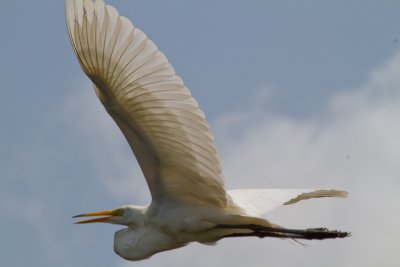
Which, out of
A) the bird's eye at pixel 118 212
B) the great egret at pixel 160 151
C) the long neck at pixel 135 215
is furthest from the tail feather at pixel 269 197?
the bird's eye at pixel 118 212

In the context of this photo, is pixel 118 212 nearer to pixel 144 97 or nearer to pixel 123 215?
pixel 123 215

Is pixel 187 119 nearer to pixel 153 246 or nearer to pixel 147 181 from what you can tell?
pixel 147 181

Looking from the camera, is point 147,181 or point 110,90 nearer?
point 110,90

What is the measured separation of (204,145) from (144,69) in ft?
3.11

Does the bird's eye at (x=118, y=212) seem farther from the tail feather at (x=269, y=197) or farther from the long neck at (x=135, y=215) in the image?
the tail feather at (x=269, y=197)

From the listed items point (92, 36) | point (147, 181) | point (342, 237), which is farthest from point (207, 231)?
point (92, 36)

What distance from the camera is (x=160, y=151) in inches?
295

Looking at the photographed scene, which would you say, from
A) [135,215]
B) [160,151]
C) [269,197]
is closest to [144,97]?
[160,151]

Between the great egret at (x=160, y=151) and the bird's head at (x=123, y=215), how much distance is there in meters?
0.01

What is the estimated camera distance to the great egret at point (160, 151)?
6664 mm

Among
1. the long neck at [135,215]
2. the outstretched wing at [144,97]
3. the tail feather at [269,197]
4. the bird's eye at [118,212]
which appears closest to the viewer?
the outstretched wing at [144,97]

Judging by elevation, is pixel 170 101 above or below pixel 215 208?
above

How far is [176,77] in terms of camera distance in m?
6.72

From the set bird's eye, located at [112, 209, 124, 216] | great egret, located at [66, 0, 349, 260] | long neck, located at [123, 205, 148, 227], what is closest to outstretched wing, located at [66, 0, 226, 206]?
great egret, located at [66, 0, 349, 260]
